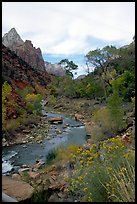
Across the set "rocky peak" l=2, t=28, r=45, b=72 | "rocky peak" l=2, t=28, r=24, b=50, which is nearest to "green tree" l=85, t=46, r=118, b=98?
"rocky peak" l=2, t=28, r=45, b=72

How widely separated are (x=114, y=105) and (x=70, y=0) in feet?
21.3

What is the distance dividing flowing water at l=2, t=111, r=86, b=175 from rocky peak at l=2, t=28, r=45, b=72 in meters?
18.1

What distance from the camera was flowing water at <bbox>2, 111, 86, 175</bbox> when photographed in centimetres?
614

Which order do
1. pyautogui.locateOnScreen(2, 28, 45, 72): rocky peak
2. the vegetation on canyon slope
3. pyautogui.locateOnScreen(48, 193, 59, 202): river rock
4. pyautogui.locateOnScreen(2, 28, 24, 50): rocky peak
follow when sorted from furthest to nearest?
pyautogui.locateOnScreen(2, 28, 45, 72): rocky peak
pyautogui.locateOnScreen(2, 28, 24, 50): rocky peak
pyautogui.locateOnScreen(48, 193, 59, 202): river rock
the vegetation on canyon slope

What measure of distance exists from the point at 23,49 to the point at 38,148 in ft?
71.7

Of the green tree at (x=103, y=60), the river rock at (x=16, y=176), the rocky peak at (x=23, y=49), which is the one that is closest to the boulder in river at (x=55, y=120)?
the green tree at (x=103, y=60)

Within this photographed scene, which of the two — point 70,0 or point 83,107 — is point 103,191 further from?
point 83,107

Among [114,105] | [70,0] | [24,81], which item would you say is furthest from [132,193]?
[24,81]

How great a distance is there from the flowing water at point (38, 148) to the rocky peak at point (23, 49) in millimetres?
18054

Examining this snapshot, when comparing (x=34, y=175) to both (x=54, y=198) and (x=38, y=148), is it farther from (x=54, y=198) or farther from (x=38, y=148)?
(x=38, y=148)

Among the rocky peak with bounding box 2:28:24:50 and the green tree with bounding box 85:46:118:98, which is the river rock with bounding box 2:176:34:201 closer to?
the green tree with bounding box 85:46:118:98

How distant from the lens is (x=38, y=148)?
24.1ft

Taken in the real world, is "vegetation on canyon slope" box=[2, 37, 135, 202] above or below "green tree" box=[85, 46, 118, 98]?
below

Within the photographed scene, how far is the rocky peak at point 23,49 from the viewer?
88.5ft
